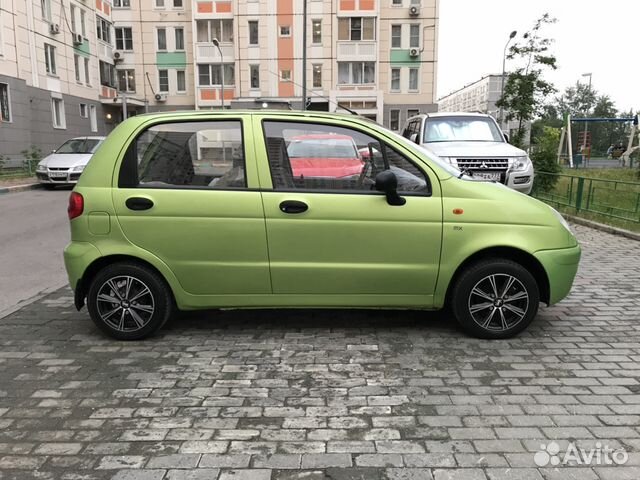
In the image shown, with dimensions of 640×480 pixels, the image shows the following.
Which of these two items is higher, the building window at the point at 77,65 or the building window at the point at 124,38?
the building window at the point at 124,38

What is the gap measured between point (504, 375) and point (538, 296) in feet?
2.99

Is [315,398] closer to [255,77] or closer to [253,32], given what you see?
[255,77]

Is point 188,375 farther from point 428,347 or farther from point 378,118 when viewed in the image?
point 378,118

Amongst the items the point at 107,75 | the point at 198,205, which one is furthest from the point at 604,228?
the point at 107,75

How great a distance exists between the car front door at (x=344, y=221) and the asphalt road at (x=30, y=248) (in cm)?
307

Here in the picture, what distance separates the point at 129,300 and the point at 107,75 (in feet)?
134

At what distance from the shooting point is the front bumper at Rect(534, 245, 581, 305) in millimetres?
4344

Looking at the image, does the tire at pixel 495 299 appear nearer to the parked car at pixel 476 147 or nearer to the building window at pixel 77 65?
the parked car at pixel 476 147

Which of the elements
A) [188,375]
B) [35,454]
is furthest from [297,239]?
[35,454]

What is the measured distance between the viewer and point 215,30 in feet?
132

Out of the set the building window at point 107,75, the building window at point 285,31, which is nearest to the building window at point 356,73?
the building window at point 285,31

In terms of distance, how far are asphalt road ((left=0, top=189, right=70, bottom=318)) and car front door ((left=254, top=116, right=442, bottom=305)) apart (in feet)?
10.1

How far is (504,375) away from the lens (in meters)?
3.82

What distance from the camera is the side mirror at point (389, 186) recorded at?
4.16m
